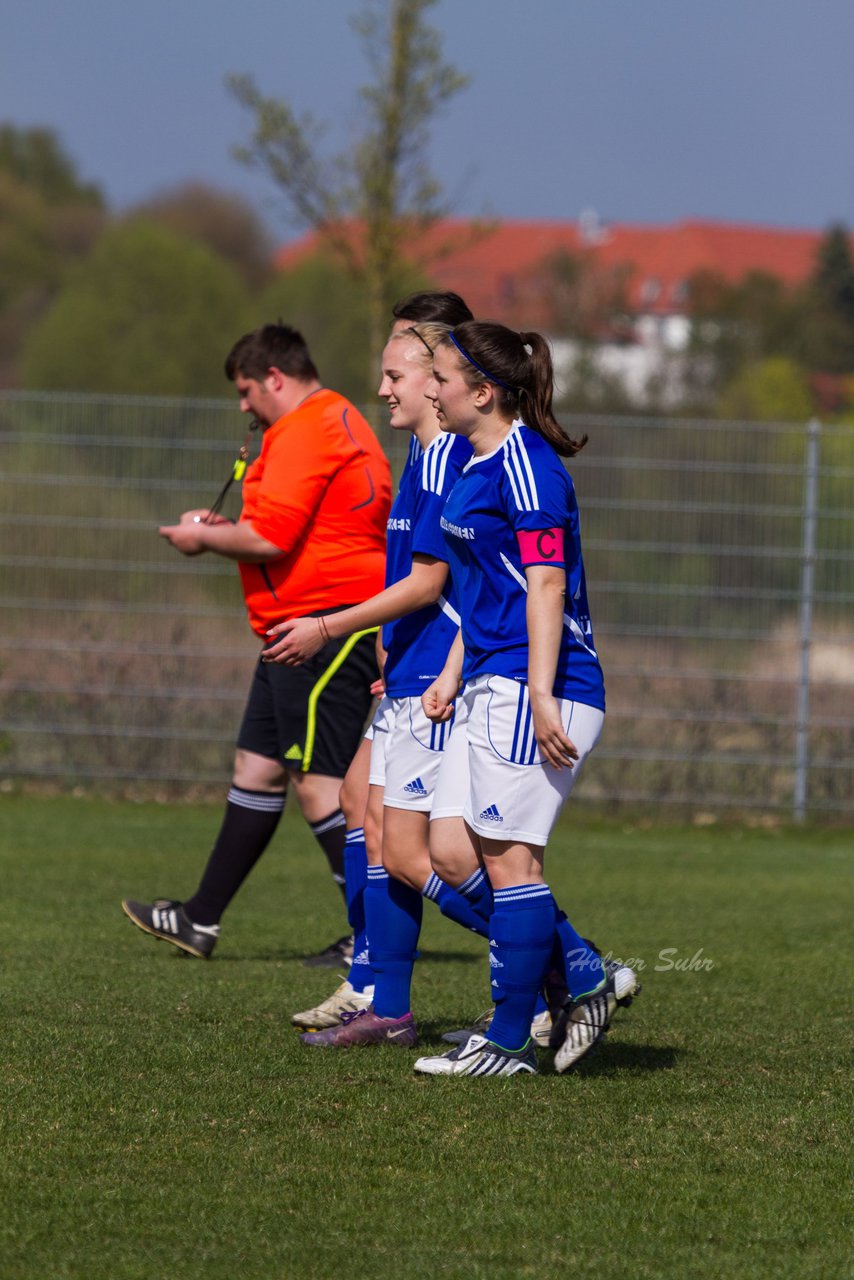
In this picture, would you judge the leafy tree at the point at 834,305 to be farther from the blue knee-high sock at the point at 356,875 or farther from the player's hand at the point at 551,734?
the player's hand at the point at 551,734

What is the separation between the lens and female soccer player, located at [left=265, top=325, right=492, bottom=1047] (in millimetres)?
4652

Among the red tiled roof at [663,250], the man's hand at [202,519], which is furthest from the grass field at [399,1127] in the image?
the red tiled roof at [663,250]

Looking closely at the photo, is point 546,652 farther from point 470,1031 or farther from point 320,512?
point 320,512

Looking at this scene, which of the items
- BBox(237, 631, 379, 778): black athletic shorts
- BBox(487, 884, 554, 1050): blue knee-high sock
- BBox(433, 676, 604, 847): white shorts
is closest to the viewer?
BBox(433, 676, 604, 847): white shorts

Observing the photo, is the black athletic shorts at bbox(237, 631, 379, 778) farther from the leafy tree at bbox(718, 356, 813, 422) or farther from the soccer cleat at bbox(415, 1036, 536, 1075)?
the leafy tree at bbox(718, 356, 813, 422)

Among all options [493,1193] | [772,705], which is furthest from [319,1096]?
[772,705]

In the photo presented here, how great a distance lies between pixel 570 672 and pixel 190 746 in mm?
7672

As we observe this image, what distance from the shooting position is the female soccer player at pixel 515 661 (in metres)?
4.12

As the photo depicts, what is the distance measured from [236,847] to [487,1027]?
191 centimetres

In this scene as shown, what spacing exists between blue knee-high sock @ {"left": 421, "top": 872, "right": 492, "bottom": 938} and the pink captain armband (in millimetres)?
983

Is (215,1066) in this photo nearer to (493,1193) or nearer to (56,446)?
(493,1193)

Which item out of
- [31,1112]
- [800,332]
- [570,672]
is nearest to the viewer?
[31,1112]

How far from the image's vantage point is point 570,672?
4.25 m

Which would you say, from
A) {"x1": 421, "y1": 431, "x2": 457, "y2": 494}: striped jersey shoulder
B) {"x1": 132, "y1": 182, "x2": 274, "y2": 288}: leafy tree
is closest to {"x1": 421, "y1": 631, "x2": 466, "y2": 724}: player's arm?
{"x1": 421, "y1": 431, "x2": 457, "y2": 494}: striped jersey shoulder
